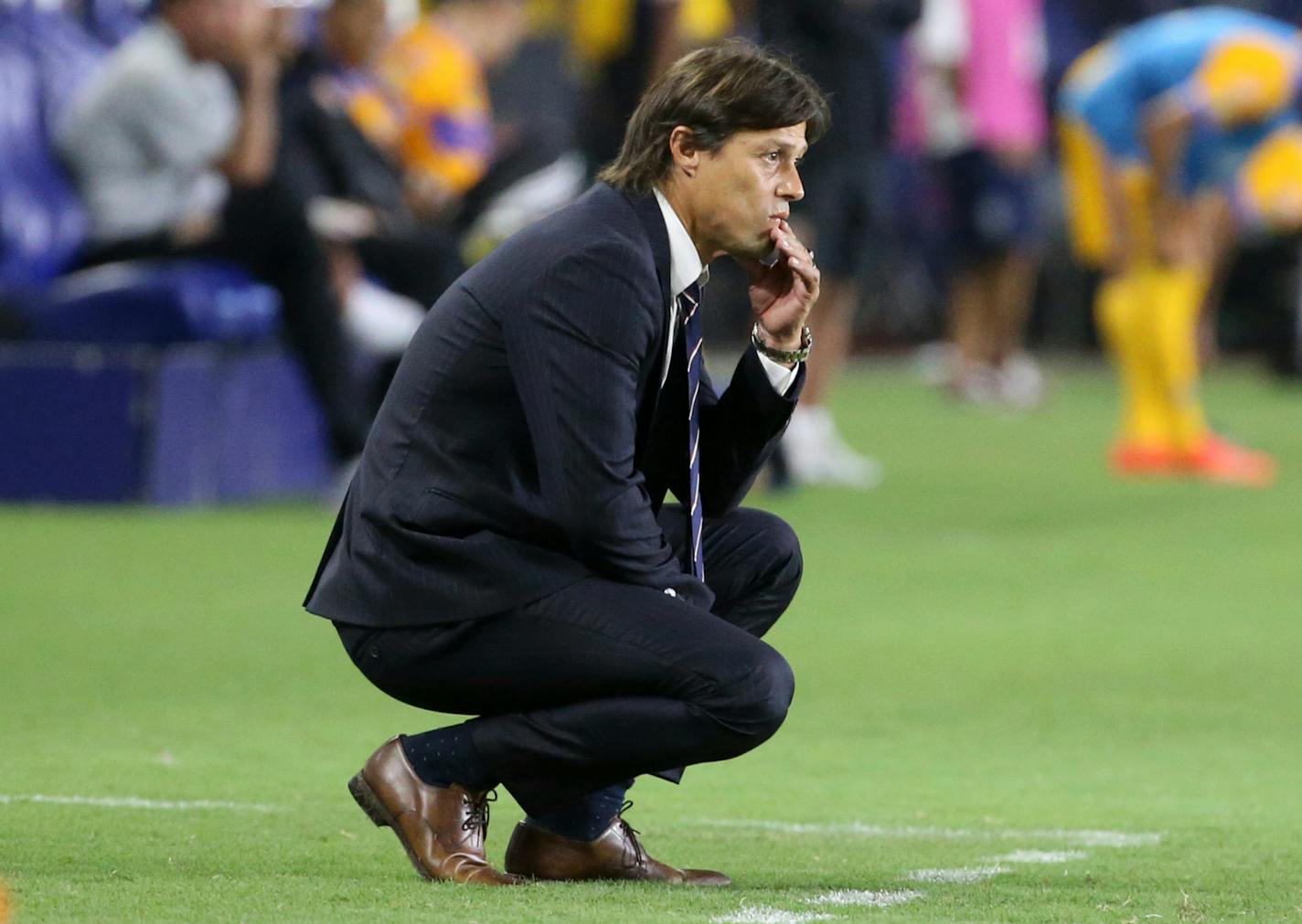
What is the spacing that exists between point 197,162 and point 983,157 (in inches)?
237

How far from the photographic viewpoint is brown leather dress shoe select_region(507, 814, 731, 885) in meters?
3.76

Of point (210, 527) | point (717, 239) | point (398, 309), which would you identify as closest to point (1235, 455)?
point (398, 309)

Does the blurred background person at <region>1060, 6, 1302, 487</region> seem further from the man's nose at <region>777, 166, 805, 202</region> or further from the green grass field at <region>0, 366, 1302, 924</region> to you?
the man's nose at <region>777, 166, 805, 202</region>

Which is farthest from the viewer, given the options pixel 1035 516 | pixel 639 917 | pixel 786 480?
pixel 786 480

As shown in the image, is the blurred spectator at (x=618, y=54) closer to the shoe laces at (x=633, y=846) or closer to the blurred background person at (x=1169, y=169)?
the blurred background person at (x=1169, y=169)

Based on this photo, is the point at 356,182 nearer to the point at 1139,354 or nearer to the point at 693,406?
the point at 1139,354

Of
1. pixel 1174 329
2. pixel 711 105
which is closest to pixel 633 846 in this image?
pixel 711 105

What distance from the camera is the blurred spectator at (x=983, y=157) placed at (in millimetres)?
12773

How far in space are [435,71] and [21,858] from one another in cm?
766

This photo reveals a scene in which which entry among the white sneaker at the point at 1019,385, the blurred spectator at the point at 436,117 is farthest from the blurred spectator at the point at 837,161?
the white sneaker at the point at 1019,385

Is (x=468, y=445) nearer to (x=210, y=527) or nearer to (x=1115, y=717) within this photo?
→ (x=1115, y=717)

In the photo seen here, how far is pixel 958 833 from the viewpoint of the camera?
4.22 metres

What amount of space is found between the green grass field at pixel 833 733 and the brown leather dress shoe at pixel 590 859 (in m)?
0.10

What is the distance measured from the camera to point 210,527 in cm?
841
